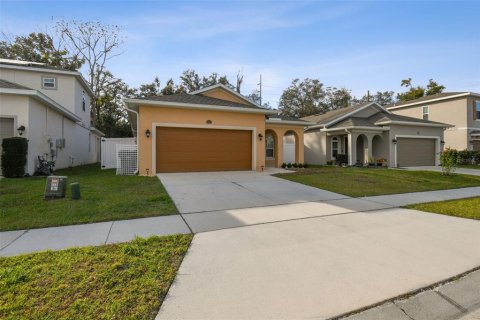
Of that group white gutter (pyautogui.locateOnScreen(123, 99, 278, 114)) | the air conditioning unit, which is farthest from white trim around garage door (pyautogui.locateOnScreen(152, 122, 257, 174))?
the air conditioning unit

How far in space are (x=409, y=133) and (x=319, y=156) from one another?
6297 millimetres

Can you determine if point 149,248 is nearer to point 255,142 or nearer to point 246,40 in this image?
point 255,142

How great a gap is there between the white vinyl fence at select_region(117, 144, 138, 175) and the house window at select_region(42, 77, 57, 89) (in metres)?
9.18

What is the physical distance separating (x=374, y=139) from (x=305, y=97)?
2066 centimetres

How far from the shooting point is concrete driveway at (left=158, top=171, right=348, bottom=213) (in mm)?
6283

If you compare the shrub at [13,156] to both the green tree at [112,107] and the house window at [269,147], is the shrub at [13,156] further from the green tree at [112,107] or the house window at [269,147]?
the green tree at [112,107]

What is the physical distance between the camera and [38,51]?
1088 inches

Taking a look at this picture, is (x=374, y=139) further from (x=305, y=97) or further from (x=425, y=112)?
(x=305, y=97)

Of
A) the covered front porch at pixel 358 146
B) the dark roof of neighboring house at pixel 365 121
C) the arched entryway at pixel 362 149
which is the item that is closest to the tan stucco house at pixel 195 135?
the dark roof of neighboring house at pixel 365 121

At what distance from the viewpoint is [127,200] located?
637 centimetres

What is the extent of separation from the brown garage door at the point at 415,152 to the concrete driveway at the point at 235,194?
12924 millimetres

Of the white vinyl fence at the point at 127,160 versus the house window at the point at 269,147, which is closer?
the white vinyl fence at the point at 127,160

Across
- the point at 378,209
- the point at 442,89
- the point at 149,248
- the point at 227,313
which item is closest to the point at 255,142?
the point at 378,209

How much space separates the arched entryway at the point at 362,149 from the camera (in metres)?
18.5
